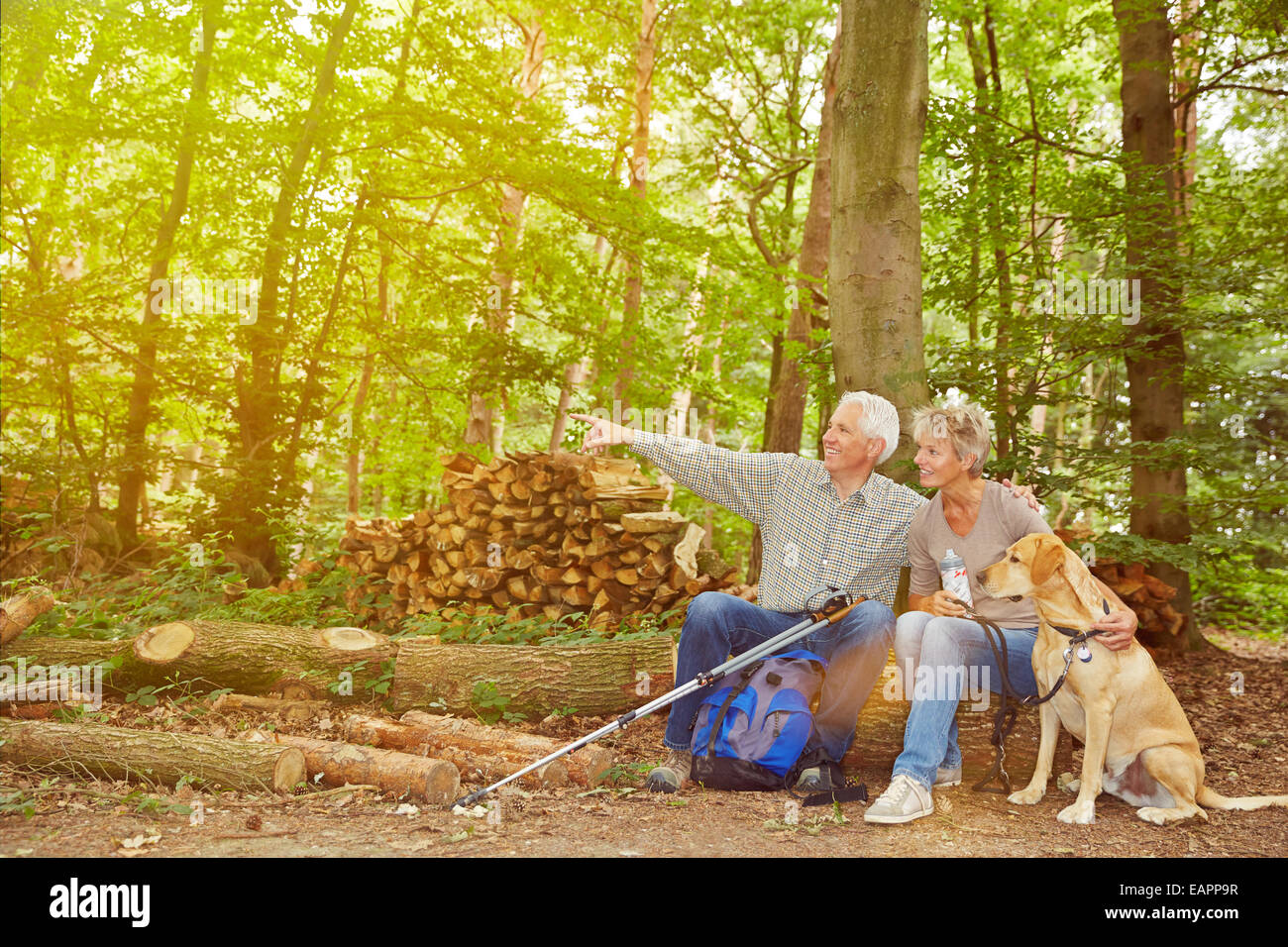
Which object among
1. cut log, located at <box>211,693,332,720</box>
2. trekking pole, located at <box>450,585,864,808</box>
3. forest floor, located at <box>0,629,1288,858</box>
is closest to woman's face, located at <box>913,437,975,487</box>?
trekking pole, located at <box>450,585,864,808</box>

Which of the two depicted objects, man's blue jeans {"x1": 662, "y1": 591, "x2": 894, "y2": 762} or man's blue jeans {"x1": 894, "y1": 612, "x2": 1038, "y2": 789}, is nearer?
man's blue jeans {"x1": 894, "y1": 612, "x2": 1038, "y2": 789}

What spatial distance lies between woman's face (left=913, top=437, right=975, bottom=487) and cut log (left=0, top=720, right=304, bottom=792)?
3.11m

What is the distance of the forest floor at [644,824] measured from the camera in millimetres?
3109

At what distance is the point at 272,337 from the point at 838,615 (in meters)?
7.79

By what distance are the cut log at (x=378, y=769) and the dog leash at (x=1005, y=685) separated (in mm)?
2368

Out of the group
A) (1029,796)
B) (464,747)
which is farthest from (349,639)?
(1029,796)

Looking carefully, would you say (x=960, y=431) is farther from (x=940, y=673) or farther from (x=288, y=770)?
(x=288, y=770)

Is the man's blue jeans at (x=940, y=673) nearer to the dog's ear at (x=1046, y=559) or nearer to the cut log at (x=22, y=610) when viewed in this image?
the dog's ear at (x=1046, y=559)

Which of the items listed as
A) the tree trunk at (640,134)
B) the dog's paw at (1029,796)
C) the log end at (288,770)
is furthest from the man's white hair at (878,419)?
the tree trunk at (640,134)

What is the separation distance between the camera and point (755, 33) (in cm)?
1214

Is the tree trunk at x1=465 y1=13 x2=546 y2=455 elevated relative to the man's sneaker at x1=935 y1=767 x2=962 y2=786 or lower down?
elevated

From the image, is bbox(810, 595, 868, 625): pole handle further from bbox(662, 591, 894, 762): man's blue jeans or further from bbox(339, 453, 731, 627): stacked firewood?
bbox(339, 453, 731, 627): stacked firewood

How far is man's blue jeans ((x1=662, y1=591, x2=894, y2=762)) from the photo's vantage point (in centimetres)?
397

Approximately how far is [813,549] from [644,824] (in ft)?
5.04
